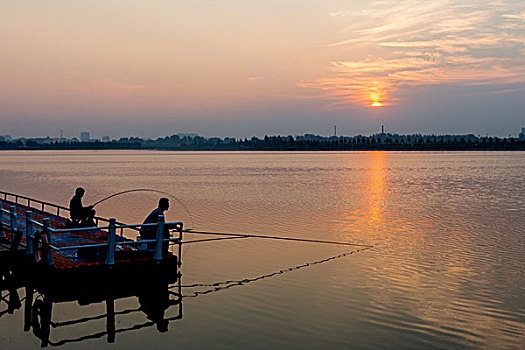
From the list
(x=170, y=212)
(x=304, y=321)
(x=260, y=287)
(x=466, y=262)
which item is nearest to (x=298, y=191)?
(x=170, y=212)

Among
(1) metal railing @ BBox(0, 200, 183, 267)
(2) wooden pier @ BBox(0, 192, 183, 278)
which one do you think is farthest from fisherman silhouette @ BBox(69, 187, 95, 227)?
(1) metal railing @ BBox(0, 200, 183, 267)

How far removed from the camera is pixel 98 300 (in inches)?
667

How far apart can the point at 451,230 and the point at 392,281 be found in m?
14.7

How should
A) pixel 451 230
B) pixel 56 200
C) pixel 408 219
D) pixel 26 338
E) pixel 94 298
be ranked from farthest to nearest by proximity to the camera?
1. pixel 56 200
2. pixel 408 219
3. pixel 451 230
4. pixel 94 298
5. pixel 26 338

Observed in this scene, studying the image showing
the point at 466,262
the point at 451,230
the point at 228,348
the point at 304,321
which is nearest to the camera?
the point at 228,348

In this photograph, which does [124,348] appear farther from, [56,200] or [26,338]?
[56,200]

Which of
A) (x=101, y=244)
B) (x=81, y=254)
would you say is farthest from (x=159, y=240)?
(x=81, y=254)

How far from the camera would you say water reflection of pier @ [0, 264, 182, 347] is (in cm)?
1499

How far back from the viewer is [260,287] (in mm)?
19141

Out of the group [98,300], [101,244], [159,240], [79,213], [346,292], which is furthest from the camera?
[79,213]

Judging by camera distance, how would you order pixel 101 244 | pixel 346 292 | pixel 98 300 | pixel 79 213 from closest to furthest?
pixel 101 244 < pixel 98 300 < pixel 346 292 < pixel 79 213

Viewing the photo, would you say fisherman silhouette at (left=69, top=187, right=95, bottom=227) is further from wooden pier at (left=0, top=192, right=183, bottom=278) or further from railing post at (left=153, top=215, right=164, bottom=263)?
railing post at (left=153, top=215, right=164, bottom=263)

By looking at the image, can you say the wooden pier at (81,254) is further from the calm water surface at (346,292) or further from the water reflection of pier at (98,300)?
the calm water surface at (346,292)

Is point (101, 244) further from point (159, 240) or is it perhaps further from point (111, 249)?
point (159, 240)
